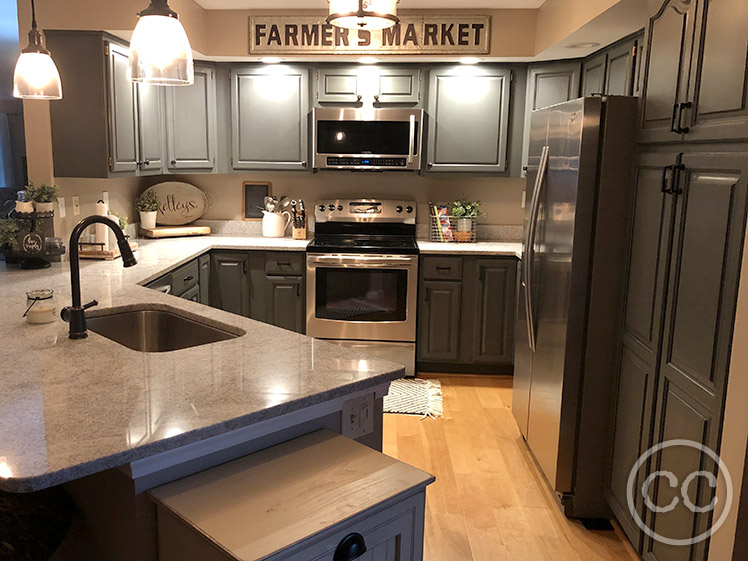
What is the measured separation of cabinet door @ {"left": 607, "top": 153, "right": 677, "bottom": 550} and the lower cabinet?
1.84 metres

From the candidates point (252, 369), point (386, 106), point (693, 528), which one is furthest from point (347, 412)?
point (386, 106)

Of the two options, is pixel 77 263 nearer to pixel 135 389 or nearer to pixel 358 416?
pixel 135 389

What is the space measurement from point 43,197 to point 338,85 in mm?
2139

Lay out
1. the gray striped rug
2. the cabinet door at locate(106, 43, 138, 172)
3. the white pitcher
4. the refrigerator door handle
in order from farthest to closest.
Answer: the white pitcher, the gray striped rug, the cabinet door at locate(106, 43, 138, 172), the refrigerator door handle

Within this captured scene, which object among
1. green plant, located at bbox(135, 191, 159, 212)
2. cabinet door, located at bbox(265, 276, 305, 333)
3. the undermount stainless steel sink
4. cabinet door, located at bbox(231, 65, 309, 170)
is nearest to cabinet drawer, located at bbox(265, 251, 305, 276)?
cabinet door, located at bbox(265, 276, 305, 333)

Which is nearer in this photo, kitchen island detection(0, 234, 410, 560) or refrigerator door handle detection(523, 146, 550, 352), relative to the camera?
kitchen island detection(0, 234, 410, 560)

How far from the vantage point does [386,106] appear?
459 centimetres

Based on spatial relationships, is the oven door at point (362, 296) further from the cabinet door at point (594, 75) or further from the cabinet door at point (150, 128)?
the cabinet door at point (594, 75)

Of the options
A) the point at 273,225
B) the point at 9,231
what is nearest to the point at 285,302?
the point at 273,225

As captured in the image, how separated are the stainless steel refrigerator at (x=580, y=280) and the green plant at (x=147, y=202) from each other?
→ 2.84 m

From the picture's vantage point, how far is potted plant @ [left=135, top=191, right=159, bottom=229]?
4656 millimetres

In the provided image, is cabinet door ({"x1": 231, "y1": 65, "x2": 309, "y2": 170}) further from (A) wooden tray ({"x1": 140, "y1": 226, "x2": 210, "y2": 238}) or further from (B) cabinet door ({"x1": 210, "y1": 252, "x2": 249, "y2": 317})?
(B) cabinet door ({"x1": 210, "y1": 252, "x2": 249, "y2": 317})

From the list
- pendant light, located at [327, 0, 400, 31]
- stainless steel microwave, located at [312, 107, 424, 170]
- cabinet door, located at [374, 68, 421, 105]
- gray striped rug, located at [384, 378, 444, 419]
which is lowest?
gray striped rug, located at [384, 378, 444, 419]

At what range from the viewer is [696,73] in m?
2.05
